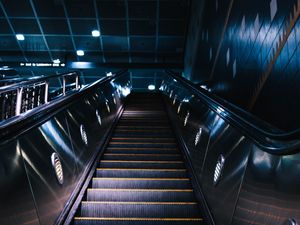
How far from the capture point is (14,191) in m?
2.27

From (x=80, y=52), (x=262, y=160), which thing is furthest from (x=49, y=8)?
(x=262, y=160)

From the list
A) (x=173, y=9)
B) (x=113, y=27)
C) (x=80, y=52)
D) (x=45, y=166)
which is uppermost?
(x=45, y=166)

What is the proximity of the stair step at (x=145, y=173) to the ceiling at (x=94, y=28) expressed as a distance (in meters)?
9.26

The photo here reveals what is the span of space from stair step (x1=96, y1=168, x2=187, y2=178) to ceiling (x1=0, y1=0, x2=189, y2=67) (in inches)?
365

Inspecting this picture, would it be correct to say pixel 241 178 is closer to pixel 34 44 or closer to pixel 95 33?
pixel 95 33

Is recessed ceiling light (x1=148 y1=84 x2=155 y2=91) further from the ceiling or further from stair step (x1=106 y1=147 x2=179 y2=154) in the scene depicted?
stair step (x1=106 y1=147 x2=179 y2=154)

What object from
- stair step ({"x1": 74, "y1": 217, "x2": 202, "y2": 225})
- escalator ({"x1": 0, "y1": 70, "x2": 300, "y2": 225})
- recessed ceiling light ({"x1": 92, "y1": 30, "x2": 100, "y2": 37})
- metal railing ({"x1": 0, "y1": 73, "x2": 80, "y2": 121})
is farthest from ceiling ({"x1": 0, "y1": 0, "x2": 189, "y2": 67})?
stair step ({"x1": 74, "y1": 217, "x2": 202, "y2": 225})

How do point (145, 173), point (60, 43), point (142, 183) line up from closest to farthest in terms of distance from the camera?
point (142, 183)
point (145, 173)
point (60, 43)

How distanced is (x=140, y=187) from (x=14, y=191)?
6.76 ft

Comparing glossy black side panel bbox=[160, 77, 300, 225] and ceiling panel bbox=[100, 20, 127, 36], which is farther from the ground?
glossy black side panel bbox=[160, 77, 300, 225]

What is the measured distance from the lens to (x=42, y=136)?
3.03 metres

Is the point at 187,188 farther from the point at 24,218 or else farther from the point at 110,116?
the point at 110,116

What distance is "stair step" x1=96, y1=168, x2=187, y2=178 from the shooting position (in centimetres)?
447

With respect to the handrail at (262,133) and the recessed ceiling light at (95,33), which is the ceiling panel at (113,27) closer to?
the recessed ceiling light at (95,33)
